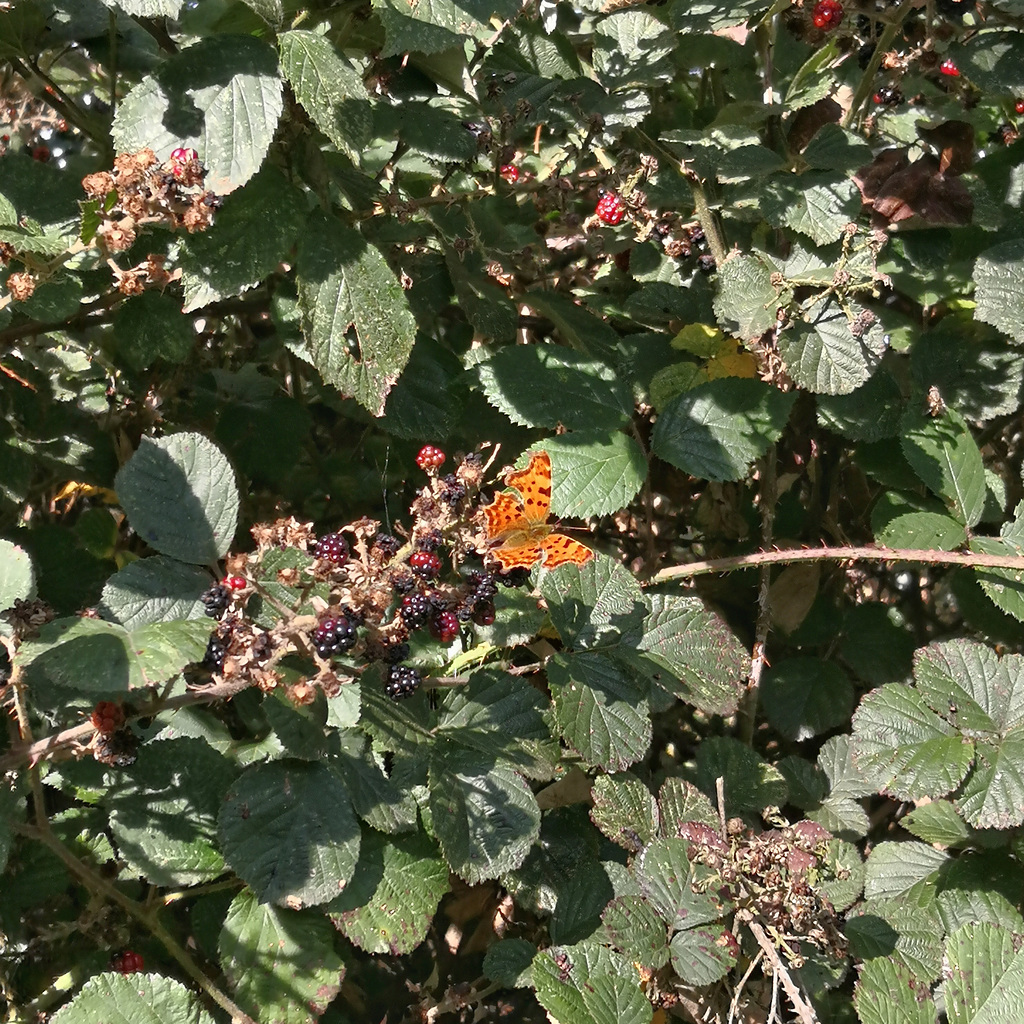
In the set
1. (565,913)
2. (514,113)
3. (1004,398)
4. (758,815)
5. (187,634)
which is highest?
(514,113)

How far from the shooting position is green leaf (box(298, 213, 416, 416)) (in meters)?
1.78

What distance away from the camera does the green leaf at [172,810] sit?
170 centimetres

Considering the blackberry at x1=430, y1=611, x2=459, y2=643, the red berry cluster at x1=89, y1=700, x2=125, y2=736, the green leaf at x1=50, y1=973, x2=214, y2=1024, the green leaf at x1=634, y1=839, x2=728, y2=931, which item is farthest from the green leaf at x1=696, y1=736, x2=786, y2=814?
the red berry cluster at x1=89, y1=700, x2=125, y2=736

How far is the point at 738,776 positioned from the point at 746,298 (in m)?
0.91

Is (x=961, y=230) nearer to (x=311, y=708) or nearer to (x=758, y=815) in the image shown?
(x=758, y=815)

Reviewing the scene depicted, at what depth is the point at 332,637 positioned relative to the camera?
127 centimetres

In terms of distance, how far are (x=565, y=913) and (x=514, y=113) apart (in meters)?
1.42

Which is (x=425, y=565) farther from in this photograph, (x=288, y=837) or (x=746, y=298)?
(x=746, y=298)

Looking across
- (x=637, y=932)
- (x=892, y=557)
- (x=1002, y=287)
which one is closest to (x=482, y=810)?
(x=637, y=932)

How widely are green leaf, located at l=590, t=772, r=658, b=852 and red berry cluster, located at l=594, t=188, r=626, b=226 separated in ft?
3.42

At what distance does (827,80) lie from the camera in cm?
211

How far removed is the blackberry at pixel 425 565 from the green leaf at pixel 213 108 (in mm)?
672

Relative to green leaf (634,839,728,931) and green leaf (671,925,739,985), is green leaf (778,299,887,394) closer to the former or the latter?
green leaf (634,839,728,931)

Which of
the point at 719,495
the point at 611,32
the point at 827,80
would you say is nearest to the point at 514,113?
the point at 611,32
